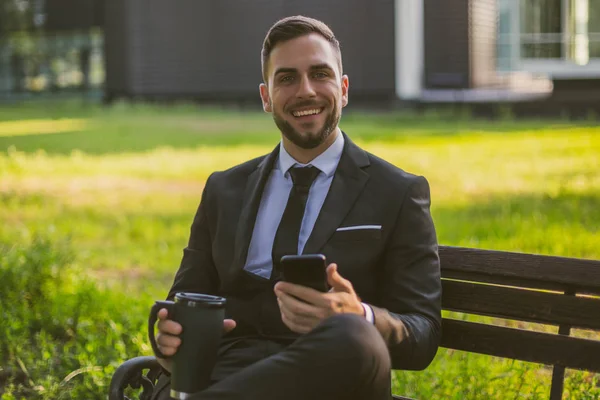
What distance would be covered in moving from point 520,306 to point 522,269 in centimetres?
12

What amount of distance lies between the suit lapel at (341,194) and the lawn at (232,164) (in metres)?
1.51

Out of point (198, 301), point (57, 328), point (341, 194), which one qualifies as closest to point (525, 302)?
point (341, 194)

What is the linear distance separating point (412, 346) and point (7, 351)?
10.1ft

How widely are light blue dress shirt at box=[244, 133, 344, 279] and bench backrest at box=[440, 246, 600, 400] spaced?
477mm

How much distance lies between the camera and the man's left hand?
2.58m

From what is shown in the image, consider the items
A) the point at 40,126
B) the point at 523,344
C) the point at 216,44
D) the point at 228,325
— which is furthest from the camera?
the point at 216,44

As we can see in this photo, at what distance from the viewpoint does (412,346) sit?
9.11 feet

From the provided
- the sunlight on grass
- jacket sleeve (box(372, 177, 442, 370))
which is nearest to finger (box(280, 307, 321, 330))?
jacket sleeve (box(372, 177, 442, 370))

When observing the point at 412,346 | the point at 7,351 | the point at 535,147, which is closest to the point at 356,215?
the point at 412,346

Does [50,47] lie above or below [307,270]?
above

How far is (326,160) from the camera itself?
3156mm

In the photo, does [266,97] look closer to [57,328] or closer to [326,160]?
[326,160]

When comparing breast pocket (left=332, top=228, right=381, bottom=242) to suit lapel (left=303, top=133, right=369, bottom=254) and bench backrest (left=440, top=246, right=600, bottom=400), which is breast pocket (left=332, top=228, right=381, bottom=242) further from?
bench backrest (left=440, top=246, right=600, bottom=400)

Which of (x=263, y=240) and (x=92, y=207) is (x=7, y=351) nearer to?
(x=263, y=240)
